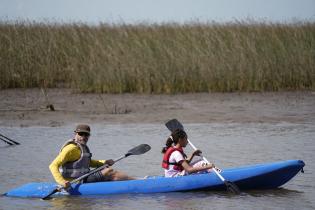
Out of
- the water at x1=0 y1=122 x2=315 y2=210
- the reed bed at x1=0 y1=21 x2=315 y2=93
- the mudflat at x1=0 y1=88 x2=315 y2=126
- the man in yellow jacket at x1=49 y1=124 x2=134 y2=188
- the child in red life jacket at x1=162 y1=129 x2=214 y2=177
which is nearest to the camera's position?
the man in yellow jacket at x1=49 y1=124 x2=134 y2=188

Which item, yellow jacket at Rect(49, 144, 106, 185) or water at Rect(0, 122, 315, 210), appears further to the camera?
water at Rect(0, 122, 315, 210)

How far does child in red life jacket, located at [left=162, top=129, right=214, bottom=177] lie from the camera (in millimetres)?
10891

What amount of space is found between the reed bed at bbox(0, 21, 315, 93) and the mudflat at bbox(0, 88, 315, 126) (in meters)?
0.29

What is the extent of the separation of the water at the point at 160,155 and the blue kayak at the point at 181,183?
3.3 inches

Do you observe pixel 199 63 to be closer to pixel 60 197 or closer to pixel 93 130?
pixel 93 130

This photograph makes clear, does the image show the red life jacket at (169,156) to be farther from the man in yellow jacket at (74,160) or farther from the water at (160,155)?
the man in yellow jacket at (74,160)

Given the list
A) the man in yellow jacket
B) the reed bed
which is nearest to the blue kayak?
the man in yellow jacket

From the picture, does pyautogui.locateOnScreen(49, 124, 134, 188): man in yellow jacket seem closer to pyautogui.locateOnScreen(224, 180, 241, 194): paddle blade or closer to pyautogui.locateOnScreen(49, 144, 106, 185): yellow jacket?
pyautogui.locateOnScreen(49, 144, 106, 185): yellow jacket

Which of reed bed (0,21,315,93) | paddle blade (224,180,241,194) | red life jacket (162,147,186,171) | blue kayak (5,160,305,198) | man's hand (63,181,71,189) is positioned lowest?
paddle blade (224,180,241,194)

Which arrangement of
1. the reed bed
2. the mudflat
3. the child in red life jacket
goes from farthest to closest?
the reed bed, the mudflat, the child in red life jacket

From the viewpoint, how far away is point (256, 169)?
11055 mm

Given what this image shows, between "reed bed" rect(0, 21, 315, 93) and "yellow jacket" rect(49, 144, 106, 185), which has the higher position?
"reed bed" rect(0, 21, 315, 93)

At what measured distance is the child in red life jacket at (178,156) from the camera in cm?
1089

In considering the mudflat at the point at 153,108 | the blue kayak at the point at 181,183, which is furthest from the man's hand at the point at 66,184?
the mudflat at the point at 153,108
